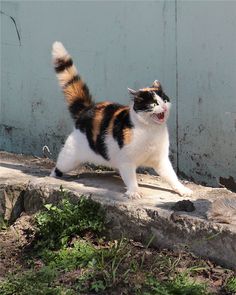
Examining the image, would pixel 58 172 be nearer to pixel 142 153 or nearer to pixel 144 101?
pixel 142 153

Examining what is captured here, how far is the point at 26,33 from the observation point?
757cm

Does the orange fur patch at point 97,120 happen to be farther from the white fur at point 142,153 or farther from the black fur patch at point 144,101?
the black fur patch at point 144,101

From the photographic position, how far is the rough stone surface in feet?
15.3

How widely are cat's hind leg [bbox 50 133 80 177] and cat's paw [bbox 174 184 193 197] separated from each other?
1.01 metres

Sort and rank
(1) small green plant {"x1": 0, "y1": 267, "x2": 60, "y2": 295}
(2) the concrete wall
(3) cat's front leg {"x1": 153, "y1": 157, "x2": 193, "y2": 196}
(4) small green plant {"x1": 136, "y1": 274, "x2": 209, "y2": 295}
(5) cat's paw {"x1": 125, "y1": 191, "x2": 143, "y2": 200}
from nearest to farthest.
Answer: (4) small green plant {"x1": 136, "y1": 274, "x2": 209, "y2": 295} → (1) small green plant {"x1": 0, "y1": 267, "x2": 60, "y2": 295} → (5) cat's paw {"x1": 125, "y1": 191, "x2": 143, "y2": 200} → (3) cat's front leg {"x1": 153, "y1": 157, "x2": 193, "y2": 196} → (2) the concrete wall

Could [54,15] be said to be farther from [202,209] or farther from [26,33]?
[202,209]

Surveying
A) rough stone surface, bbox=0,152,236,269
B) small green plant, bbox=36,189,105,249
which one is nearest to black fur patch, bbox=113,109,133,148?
rough stone surface, bbox=0,152,236,269

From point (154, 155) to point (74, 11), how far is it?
7.34 feet

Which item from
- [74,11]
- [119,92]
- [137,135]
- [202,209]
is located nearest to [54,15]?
[74,11]

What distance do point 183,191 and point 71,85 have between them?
1.50 meters

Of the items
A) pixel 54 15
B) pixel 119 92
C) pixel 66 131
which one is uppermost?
pixel 54 15

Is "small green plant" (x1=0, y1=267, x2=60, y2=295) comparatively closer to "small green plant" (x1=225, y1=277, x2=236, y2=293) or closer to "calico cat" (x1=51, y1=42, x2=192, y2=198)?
"calico cat" (x1=51, y1=42, x2=192, y2=198)

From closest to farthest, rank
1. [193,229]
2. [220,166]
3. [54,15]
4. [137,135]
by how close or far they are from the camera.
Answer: [193,229], [137,135], [220,166], [54,15]

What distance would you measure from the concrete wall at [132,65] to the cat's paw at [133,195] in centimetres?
101
